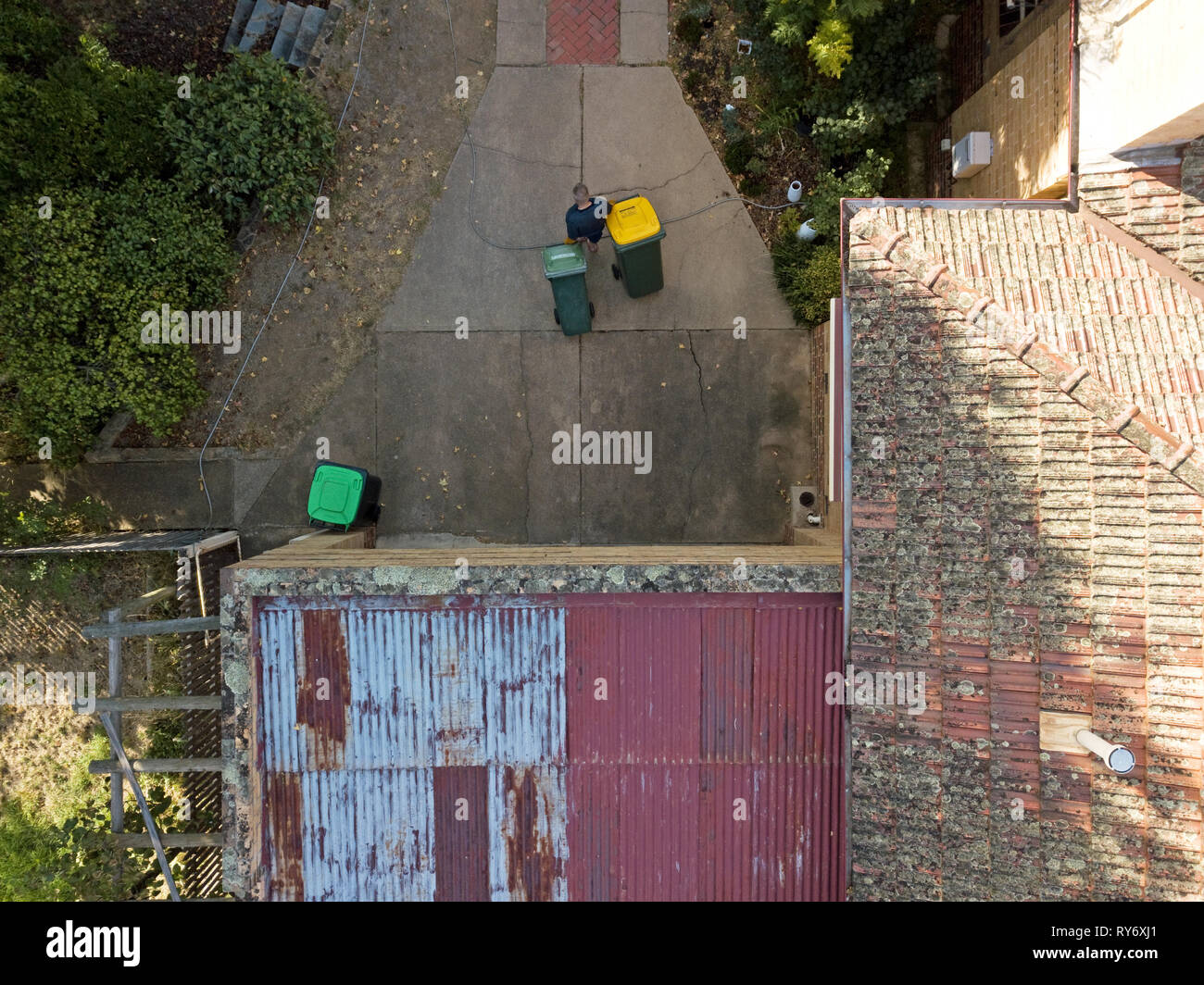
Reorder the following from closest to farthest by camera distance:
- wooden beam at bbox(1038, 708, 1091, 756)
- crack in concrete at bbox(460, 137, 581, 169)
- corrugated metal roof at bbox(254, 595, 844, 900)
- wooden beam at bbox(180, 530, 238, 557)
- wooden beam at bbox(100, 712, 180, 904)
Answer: wooden beam at bbox(1038, 708, 1091, 756)
corrugated metal roof at bbox(254, 595, 844, 900)
wooden beam at bbox(100, 712, 180, 904)
wooden beam at bbox(180, 530, 238, 557)
crack in concrete at bbox(460, 137, 581, 169)

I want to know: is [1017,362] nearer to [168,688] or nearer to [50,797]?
[168,688]

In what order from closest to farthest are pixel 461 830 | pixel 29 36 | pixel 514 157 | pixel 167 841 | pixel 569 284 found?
pixel 461 830 < pixel 167 841 < pixel 29 36 < pixel 569 284 < pixel 514 157

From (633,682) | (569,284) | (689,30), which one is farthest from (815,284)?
(633,682)

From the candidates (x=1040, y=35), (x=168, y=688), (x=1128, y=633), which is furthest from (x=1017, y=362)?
(x=168, y=688)

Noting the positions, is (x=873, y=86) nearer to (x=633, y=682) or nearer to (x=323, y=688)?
(x=633, y=682)

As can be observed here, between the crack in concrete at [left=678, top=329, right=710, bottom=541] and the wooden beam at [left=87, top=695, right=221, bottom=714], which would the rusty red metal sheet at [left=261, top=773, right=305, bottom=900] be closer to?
the wooden beam at [left=87, top=695, right=221, bottom=714]

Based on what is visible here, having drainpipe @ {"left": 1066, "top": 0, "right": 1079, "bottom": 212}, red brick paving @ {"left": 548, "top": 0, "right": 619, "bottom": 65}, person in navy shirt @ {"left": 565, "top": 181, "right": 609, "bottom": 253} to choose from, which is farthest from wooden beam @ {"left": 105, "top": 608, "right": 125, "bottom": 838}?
drainpipe @ {"left": 1066, "top": 0, "right": 1079, "bottom": 212}
